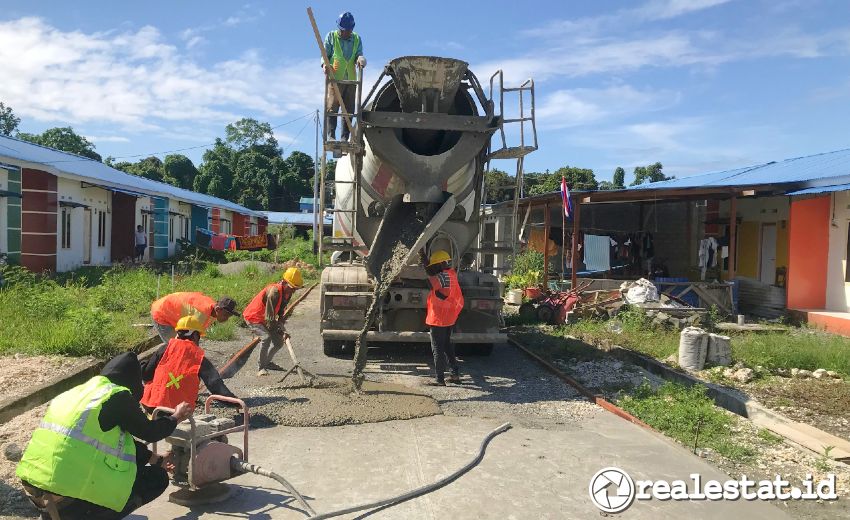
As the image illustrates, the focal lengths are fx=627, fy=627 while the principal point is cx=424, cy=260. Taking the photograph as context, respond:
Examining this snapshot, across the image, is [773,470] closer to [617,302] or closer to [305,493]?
[305,493]

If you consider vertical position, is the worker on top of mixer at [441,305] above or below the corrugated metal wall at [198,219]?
below

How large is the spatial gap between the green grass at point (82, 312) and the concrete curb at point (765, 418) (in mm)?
6371

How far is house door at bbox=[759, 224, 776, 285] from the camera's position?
14.1m

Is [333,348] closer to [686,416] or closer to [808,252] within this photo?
[686,416]

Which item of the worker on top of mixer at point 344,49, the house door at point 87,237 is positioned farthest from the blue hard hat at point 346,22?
the house door at point 87,237

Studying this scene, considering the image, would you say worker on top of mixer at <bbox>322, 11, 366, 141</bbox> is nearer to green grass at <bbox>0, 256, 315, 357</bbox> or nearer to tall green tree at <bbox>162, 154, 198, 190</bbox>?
green grass at <bbox>0, 256, 315, 357</bbox>

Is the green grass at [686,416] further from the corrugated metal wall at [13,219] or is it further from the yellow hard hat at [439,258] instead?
the corrugated metal wall at [13,219]

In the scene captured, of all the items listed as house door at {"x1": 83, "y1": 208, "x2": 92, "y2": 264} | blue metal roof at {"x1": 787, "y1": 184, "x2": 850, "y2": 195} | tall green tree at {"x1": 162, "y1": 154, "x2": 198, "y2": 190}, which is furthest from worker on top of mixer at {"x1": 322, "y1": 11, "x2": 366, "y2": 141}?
tall green tree at {"x1": 162, "y1": 154, "x2": 198, "y2": 190}

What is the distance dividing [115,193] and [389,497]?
2024 cm

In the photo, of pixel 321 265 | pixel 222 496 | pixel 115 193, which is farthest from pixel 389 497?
pixel 115 193

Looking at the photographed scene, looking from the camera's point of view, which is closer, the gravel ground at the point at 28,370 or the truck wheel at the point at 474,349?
the gravel ground at the point at 28,370

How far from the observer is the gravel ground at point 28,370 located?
5.85m

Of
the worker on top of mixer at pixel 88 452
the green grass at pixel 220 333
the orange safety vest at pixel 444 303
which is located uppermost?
the orange safety vest at pixel 444 303

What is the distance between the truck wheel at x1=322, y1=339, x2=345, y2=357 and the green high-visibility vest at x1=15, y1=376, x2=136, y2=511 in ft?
17.3
